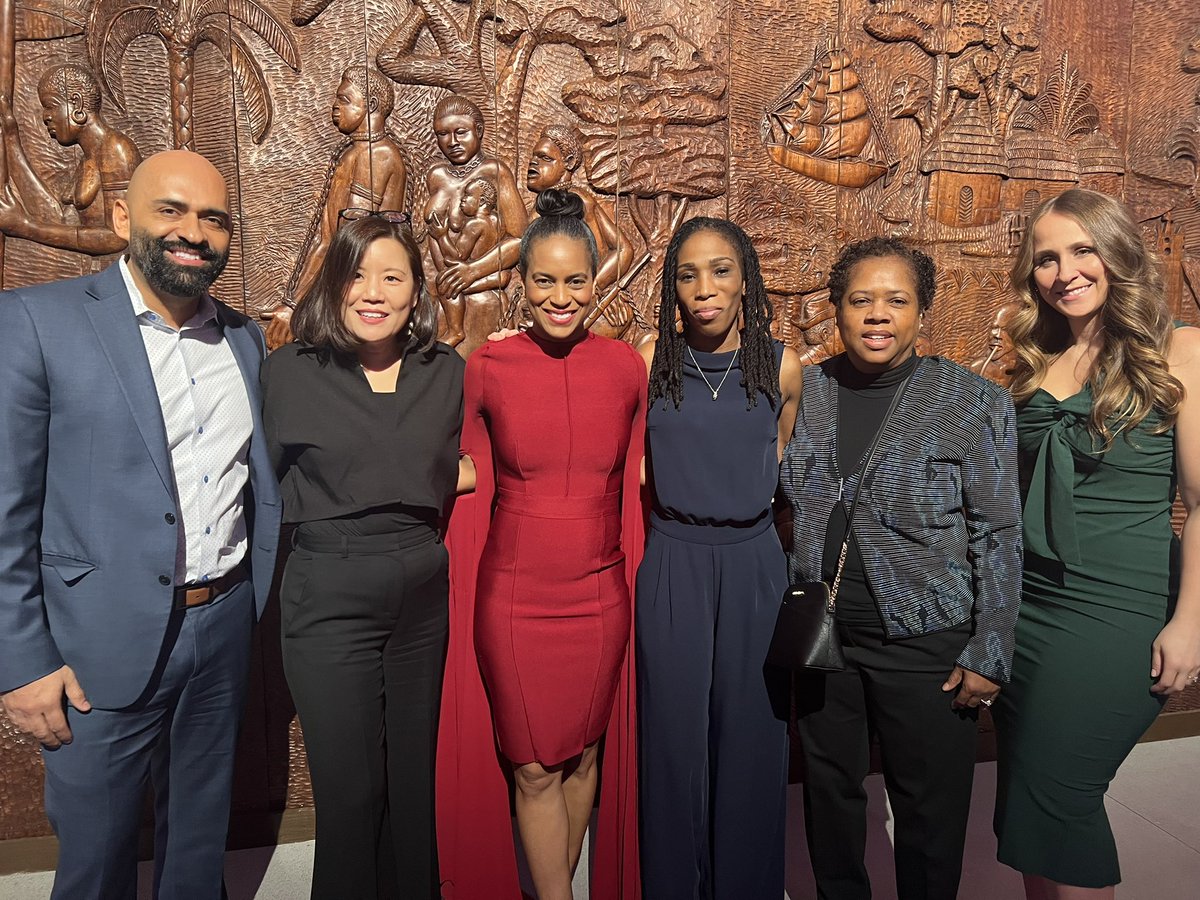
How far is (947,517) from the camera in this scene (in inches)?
81.9

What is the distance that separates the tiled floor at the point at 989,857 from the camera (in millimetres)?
2801

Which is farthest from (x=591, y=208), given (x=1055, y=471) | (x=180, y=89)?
(x=1055, y=471)

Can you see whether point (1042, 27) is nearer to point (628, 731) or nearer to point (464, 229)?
point (464, 229)

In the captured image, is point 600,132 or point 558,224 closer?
point 558,224

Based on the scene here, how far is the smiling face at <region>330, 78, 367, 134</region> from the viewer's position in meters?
2.86

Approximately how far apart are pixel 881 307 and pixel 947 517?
0.61 m

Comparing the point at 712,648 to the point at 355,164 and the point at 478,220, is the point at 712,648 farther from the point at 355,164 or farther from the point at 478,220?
the point at 355,164

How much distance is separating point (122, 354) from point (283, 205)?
1268mm

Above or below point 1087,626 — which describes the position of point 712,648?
below

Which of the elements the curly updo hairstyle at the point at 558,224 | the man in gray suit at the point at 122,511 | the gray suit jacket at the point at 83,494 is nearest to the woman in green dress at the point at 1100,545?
the curly updo hairstyle at the point at 558,224

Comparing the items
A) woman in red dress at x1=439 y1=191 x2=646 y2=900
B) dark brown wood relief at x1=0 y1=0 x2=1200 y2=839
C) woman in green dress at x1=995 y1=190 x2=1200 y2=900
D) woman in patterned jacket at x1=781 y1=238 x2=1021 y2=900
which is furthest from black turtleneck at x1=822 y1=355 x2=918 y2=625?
dark brown wood relief at x1=0 y1=0 x2=1200 y2=839

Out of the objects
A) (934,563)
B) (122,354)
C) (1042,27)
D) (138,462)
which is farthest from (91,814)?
(1042,27)

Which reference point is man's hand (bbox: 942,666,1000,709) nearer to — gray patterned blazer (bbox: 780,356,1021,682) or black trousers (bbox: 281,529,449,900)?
gray patterned blazer (bbox: 780,356,1021,682)

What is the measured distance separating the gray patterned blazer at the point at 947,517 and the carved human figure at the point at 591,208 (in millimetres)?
1418
